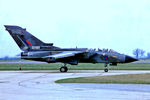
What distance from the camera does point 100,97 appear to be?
34.8ft

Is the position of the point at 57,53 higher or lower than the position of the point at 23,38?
lower

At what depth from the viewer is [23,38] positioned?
31.4 meters

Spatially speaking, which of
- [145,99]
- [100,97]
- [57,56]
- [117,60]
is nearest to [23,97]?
[100,97]

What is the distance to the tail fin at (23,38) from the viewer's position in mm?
31281

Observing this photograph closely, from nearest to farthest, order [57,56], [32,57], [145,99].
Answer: [145,99]
[57,56]
[32,57]

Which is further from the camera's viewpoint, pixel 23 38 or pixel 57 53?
pixel 23 38

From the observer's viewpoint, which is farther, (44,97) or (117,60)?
(117,60)

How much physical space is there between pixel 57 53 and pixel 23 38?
4.18m

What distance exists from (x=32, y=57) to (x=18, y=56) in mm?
1653

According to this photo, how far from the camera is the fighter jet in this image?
29.8 m

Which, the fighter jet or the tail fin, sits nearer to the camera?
the fighter jet

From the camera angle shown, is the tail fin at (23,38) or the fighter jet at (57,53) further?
the tail fin at (23,38)

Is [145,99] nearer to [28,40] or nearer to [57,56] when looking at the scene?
[57,56]

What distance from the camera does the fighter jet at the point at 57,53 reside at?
2978cm
